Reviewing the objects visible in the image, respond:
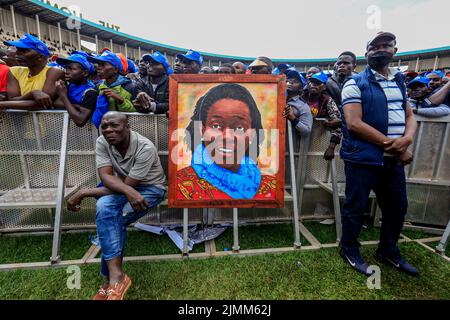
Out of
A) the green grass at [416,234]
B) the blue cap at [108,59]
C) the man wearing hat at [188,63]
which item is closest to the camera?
the blue cap at [108,59]

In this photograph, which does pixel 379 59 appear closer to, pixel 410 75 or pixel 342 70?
pixel 342 70

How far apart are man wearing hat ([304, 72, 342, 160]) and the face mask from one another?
761 mm

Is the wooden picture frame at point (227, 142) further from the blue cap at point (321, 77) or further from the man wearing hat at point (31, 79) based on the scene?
the man wearing hat at point (31, 79)

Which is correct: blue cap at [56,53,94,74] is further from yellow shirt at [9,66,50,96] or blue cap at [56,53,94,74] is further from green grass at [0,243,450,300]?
green grass at [0,243,450,300]

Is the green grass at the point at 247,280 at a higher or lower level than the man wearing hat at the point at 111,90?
lower

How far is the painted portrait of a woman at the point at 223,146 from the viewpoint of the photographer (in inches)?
97.5

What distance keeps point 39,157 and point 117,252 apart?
176 cm

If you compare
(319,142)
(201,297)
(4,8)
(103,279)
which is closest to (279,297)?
(201,297)

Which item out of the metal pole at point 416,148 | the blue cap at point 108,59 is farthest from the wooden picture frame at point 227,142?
the metal pole at point 416,148

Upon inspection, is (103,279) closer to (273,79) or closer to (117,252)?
(117,252)

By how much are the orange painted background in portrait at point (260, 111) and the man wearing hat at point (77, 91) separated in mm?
1053

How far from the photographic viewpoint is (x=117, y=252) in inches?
80.5

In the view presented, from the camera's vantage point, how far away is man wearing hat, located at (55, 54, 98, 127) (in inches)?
102

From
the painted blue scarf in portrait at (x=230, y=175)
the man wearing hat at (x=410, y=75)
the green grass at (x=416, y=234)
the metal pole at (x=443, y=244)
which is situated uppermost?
the man wearing hat at (x=410, y=75)
